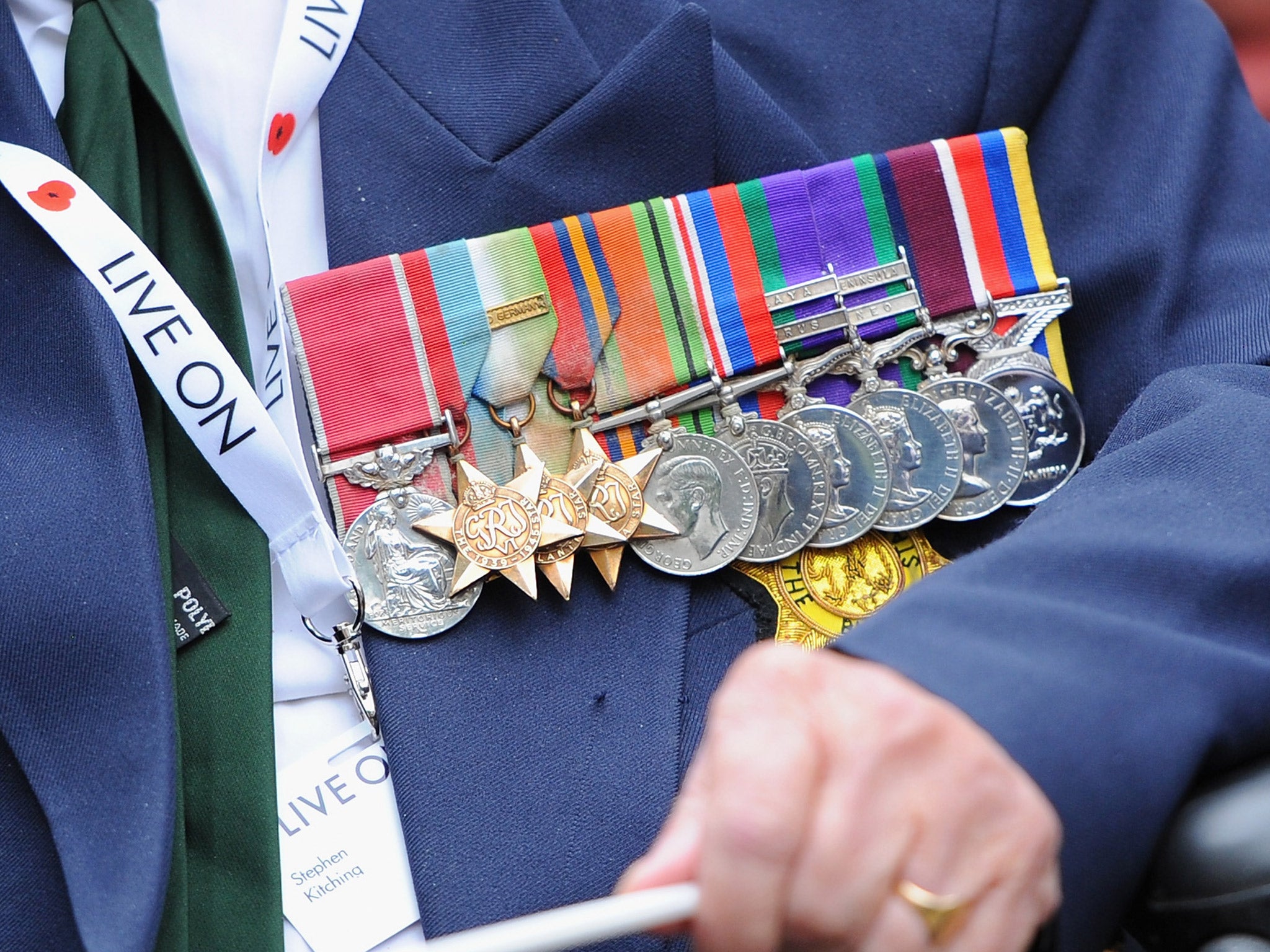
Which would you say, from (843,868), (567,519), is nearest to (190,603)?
(567,519)

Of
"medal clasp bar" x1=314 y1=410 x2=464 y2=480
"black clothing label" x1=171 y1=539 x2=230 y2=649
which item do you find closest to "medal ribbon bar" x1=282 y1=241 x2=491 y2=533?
"medal clasp bar" x1=314 y1=410 x2=464 y2=480

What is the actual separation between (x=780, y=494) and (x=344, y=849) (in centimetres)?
39

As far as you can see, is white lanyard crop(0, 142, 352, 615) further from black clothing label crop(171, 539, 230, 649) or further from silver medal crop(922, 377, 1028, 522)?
silver medal crop(922, 377, 1028, 522)

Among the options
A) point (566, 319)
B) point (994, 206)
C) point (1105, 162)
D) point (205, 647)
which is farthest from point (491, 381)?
point (1105, 162)

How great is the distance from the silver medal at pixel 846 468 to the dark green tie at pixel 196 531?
40 centimetres

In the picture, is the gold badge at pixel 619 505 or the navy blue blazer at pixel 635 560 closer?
the navy blue blazer at pixel 635 560

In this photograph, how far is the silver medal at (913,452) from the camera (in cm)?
86

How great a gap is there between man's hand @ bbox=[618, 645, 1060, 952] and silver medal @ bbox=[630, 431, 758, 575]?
1.00 feet

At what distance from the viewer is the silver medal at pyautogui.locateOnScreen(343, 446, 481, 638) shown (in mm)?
786

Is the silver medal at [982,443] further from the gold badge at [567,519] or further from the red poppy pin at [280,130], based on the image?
the red poppy pin at [280,130]

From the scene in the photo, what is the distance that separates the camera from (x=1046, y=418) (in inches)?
35.2

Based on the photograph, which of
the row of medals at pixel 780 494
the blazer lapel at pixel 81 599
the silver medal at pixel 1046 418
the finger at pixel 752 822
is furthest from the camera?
the silver medal at pixel 1046 418

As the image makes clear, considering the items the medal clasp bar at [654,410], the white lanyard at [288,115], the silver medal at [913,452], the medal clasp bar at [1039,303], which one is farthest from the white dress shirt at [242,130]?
the medal clasp bar at [1039,303]

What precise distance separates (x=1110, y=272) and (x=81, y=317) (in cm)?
75
